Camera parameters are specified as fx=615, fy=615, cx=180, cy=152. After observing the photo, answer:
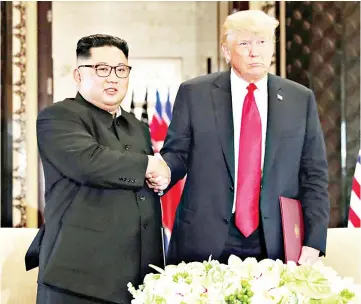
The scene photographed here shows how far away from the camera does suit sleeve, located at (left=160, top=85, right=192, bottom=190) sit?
6.27 feet

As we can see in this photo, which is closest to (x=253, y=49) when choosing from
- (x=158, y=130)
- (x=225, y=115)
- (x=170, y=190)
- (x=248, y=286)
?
(x=225, y=115)

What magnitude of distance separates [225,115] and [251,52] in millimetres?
207

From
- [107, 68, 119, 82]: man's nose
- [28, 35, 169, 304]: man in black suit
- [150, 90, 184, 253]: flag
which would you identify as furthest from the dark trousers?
[150, 90, 184, 253]: flag

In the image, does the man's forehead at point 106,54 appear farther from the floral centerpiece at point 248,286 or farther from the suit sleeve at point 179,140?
the floral centerpiece at point 248,286

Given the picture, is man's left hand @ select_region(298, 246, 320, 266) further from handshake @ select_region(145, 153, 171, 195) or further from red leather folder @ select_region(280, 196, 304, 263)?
handshake @ select_region(145, 153, 171, 195)

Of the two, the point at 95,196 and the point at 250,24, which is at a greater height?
the point at 250,24

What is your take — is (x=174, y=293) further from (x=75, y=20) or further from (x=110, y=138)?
(x=75, y=20)

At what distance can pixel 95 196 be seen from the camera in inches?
71.4

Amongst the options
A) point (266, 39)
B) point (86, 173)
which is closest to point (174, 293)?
point (86, 173)

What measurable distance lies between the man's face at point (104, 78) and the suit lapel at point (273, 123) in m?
0.46

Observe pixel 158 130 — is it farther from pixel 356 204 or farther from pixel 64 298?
pixel 64 298

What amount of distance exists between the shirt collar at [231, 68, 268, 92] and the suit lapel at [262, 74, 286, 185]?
19mm

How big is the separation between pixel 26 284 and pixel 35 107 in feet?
9.37

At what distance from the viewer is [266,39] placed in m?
1.88
